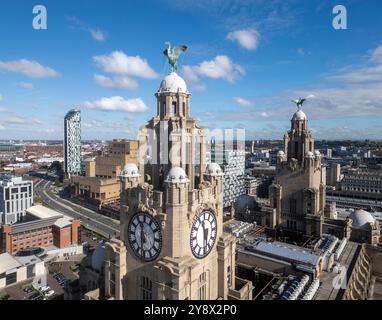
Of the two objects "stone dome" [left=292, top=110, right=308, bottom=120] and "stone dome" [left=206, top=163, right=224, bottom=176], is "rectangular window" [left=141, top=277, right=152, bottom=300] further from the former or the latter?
"stone dome" [left=292, top=110, right=308, bottom=120]

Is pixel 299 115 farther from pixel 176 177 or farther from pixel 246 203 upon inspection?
pixel 176 177

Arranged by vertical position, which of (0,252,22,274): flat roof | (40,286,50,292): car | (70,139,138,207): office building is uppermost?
(70,139,138,207): office building

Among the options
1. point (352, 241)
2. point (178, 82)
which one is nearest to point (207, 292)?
point (178, 82)

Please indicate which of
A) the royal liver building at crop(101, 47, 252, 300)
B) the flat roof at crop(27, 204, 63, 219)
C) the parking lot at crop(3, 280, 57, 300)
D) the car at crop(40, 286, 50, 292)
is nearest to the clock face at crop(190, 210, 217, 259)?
the royal liver building at crop(101, 47, 252, 300)

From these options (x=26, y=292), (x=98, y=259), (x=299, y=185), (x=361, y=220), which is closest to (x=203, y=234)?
(x=98, y=259)

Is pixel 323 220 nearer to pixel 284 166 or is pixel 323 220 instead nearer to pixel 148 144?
pixel 284 166

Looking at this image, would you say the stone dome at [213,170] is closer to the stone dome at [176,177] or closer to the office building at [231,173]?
the stone dome at [176,177]
